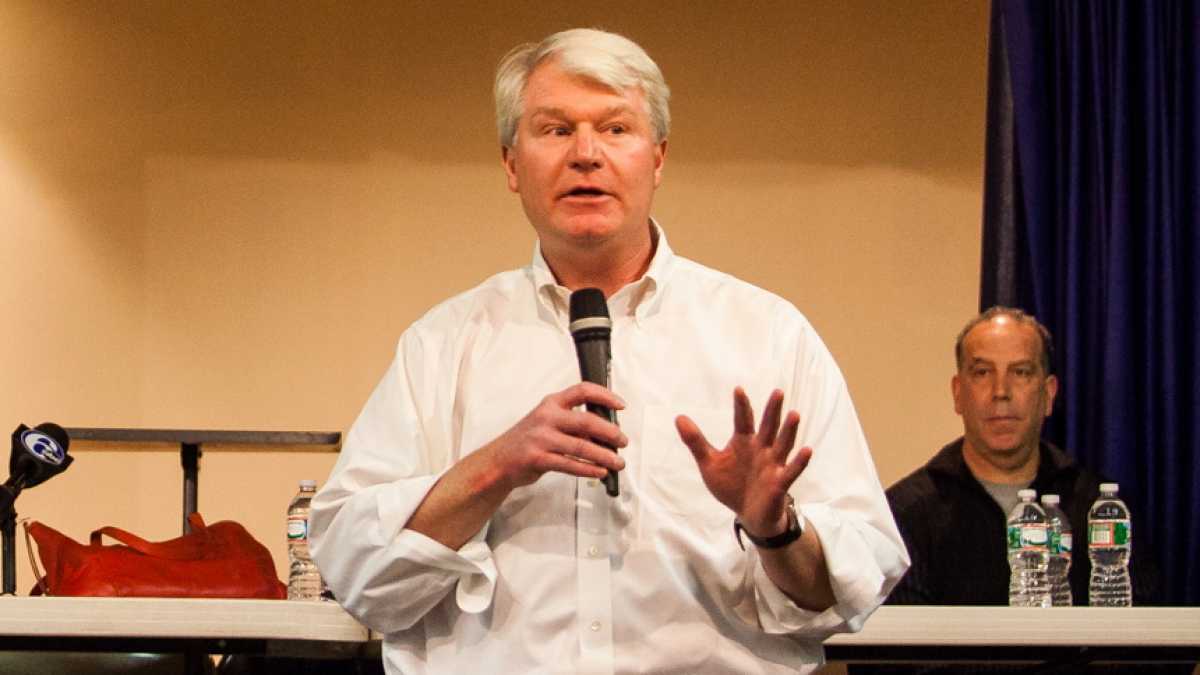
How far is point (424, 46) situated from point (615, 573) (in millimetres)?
3566

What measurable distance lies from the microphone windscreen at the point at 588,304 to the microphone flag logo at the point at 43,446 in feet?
4.78

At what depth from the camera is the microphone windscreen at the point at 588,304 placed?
1906 mm

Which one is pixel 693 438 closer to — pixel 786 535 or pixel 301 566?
pixel 786 535

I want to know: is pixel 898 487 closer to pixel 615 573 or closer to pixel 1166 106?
pixel 1166 106

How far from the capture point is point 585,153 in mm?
2051

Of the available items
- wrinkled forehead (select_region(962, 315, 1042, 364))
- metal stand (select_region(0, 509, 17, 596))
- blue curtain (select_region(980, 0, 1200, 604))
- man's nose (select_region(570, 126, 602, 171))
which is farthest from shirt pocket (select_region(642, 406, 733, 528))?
wrinkled forehead (select_region(962, 315, 1042, 364))

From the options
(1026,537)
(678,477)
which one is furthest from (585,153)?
(1026,537)

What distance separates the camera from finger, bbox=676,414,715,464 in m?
1.71

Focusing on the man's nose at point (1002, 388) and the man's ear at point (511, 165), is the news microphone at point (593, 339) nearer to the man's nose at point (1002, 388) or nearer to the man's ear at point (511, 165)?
the man's ear at point (511, 165)

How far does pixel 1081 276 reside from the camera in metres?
3.73

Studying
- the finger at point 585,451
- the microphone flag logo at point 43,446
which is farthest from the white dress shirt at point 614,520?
the microphone flag logo at point 43,446

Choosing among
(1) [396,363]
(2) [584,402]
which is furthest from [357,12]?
(2) [584,402]

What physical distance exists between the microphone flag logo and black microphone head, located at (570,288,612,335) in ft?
4.75

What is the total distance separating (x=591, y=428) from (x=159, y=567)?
167 centimetres
